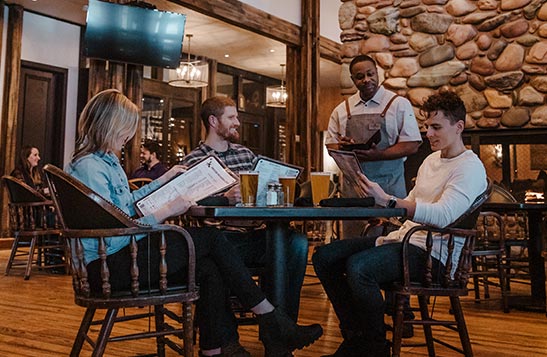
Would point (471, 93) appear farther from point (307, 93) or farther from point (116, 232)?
point (116, 232)

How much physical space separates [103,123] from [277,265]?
77 centimetres

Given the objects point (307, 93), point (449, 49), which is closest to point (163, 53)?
point (307, 93)

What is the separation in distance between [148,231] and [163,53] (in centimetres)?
501

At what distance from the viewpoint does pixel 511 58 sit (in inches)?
193

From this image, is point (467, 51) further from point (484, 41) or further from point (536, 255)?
point (536, 255)

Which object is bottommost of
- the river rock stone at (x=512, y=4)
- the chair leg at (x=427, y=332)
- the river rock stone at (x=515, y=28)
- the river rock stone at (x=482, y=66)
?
the chair leg at (x=427, y=332)

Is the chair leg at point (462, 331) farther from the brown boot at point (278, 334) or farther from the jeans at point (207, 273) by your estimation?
the jeans at point (207, 273)

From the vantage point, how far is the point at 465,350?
202 cm

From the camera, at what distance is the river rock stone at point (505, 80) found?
192 inches

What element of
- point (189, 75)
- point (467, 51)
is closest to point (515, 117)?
point (467, 51)

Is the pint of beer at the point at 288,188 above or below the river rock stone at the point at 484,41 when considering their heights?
below

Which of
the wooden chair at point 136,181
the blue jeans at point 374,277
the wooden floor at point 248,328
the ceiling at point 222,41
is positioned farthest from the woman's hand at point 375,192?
the ceiling at point 222,41

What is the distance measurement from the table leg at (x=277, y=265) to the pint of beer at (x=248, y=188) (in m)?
0.12

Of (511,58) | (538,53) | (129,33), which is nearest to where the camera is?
(538,53)
